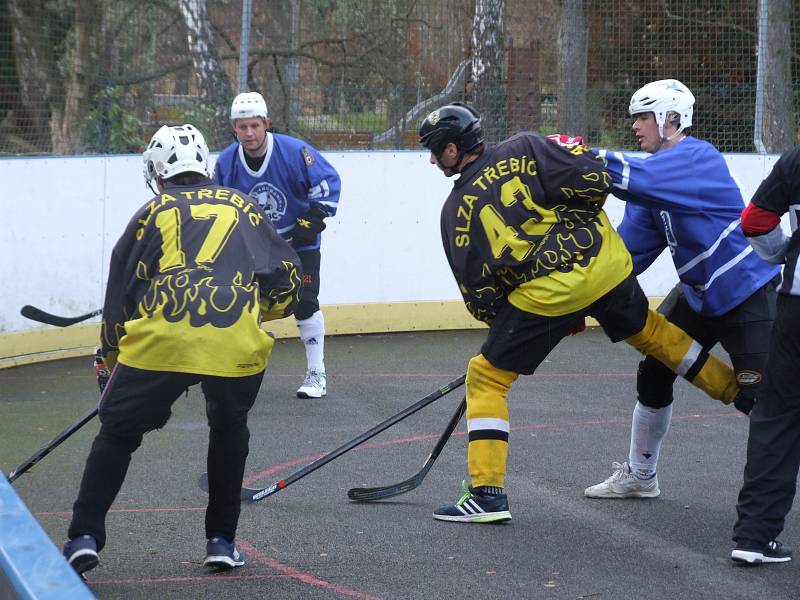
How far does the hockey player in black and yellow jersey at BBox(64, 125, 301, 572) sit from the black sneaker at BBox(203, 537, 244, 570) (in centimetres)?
31

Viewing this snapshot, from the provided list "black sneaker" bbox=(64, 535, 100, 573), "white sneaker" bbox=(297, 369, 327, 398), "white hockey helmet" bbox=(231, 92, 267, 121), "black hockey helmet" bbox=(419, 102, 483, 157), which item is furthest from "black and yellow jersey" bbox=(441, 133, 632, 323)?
"white sneaker" bbox=(297, 369, 327, 398)

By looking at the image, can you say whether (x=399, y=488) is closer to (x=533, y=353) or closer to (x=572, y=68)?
(x=533, y=353)

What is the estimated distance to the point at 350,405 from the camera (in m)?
7.30

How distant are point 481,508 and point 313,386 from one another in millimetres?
2819

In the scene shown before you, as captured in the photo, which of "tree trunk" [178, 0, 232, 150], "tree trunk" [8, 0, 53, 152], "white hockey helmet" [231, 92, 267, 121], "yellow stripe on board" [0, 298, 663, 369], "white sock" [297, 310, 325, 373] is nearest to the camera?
"white hockey helmet" [231, 92, 267, 121]

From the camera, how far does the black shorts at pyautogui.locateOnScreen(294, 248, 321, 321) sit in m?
7.55

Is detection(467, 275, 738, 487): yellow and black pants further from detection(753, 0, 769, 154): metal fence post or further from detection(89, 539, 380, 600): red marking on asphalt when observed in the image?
detection(753, 0, 769, 154): metal fence post

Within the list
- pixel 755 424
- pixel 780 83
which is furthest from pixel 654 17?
pixel 755 424

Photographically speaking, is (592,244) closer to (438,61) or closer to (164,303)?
(164,303)

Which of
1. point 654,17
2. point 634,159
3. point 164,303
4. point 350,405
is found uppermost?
point 654,17

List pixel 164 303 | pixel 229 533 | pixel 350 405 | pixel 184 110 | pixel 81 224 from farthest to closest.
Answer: pixel 184 110
pixel 81 224
pixel 350 405
pixel 229 533
pixel 164 303

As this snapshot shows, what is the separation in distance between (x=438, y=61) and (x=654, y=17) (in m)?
1.88

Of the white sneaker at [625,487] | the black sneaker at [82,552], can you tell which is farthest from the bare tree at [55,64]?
the black sneaker at [82,552]

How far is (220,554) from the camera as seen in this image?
4.12 meters
